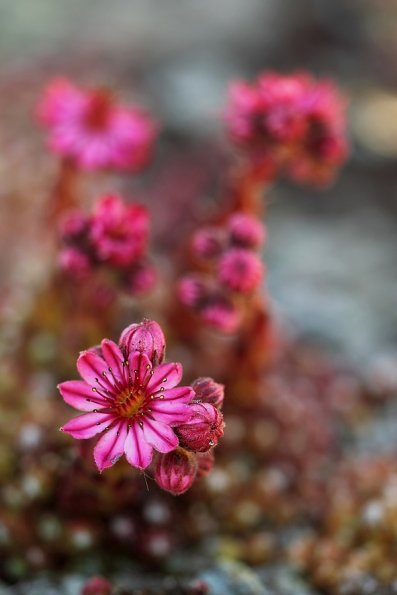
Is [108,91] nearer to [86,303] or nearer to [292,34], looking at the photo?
[86,303]

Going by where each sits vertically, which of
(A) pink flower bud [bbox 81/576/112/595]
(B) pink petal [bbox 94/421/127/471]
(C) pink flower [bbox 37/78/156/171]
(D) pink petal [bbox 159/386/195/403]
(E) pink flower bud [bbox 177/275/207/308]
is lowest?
(A) pink flower bud [bbox 81/576/112/595]

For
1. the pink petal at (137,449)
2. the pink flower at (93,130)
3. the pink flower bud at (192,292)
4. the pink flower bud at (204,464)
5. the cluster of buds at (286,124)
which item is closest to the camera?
the pink petal at (137,449)

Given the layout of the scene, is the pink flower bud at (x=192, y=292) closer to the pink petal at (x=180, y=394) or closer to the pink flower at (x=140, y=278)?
the pink flower at (x=140, y=278)

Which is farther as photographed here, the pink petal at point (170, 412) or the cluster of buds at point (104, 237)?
the cluster of buds at point (104, 237)

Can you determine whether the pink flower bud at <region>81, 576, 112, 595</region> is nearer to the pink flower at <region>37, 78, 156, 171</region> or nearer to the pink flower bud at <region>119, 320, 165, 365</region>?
the pink flower bud at <region>119, 320, 165, 365</region>

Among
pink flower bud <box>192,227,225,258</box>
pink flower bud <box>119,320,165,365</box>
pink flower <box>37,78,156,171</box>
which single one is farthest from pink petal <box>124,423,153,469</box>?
pink flower <box>37,78,156,171</box>

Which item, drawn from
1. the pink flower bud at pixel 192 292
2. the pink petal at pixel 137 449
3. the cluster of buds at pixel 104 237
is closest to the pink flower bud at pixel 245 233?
the pink flower bud at pixel 192 292
